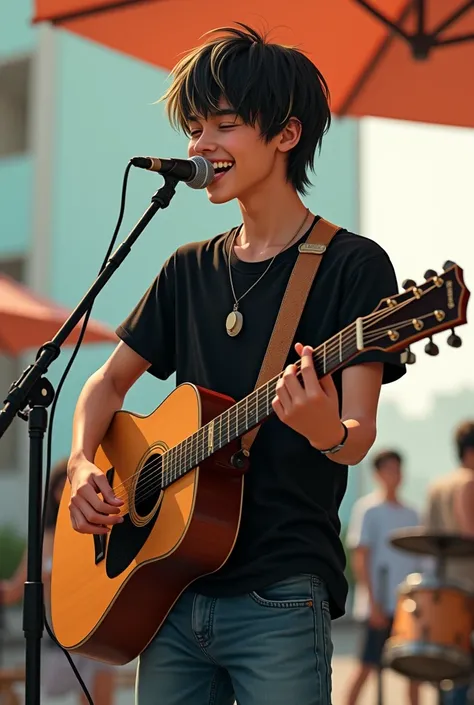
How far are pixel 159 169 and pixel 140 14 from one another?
7.22ft

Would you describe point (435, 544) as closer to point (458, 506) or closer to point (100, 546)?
point (458, 506)

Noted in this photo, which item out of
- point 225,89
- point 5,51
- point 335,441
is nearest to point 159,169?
point 225,89

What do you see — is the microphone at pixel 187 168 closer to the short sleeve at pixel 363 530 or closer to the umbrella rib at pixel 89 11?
the umbrella rib at pixel 89 11

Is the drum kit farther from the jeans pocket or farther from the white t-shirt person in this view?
the jeans pocket

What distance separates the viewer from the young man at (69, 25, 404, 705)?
2.44m

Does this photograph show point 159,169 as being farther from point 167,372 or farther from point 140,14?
point 140,14

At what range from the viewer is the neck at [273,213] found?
109 inches

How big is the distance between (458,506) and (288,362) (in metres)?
4.54

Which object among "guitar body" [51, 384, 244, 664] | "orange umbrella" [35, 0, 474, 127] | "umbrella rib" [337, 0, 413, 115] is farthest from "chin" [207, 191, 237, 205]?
"umbrella rib" [337, 0, 413, 115]

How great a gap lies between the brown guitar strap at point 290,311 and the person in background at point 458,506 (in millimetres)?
4331

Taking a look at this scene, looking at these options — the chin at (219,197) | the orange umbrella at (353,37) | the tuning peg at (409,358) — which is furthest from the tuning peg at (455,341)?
the orange umbrella at (353,37)

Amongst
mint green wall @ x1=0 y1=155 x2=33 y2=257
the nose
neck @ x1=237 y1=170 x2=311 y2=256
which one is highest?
mint green wall @ x1=0 y1=155 x2=33 y2=257

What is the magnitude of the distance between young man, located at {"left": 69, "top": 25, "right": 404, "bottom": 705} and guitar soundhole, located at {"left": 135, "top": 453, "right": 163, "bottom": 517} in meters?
0.08

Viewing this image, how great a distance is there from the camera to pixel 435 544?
6.60 metres
